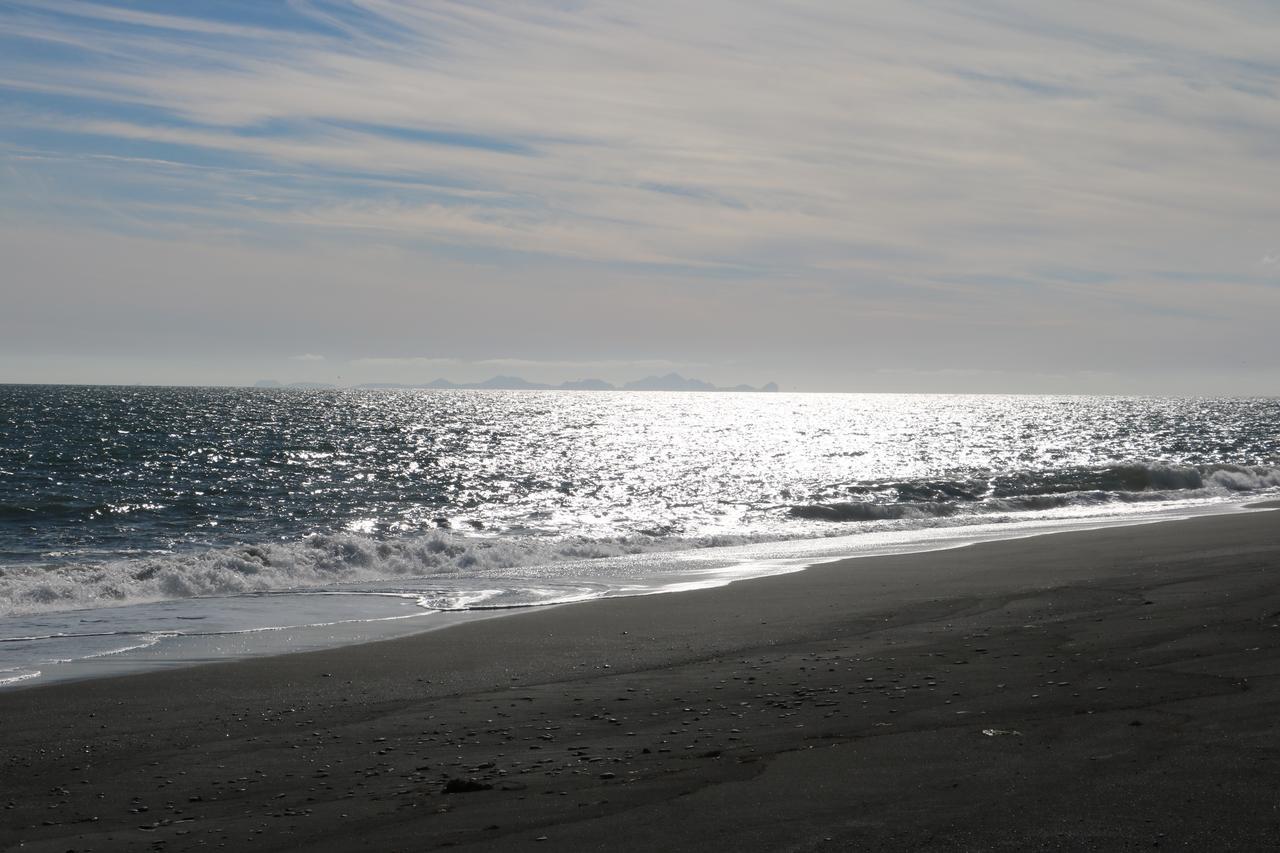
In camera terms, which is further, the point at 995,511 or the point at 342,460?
the point at 342,460

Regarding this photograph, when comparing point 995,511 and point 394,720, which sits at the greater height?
point 394,720

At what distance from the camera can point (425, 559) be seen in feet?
71.6

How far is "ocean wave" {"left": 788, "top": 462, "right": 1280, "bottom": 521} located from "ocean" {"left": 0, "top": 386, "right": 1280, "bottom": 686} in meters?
0.15

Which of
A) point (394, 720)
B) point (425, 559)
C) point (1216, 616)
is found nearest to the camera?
point (394, 720)

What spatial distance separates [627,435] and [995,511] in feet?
204

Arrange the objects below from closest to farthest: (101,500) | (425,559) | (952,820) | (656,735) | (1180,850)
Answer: (1180,850)
(952,820)
(656,735)
(425,559)
(101,500)

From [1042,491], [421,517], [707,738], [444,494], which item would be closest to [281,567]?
[421,517]

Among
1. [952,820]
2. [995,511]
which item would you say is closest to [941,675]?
[952,820]

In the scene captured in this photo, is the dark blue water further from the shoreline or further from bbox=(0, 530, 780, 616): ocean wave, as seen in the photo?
the shoreline

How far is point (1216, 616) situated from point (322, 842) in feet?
30.6

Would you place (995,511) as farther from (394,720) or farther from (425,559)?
(394,720)

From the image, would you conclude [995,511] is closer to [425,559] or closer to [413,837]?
[425,559]

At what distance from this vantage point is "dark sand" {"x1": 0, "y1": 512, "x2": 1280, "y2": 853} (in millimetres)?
5633

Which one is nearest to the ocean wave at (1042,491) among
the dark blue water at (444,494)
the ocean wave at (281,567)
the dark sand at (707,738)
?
the dark blue water at (444,494)
